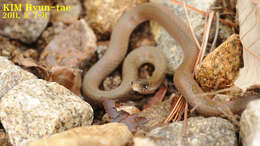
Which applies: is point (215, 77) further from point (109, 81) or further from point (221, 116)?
point (109, 81)

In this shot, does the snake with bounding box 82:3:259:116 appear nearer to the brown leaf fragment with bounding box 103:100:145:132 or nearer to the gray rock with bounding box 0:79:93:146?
the brown leaf fragment with bounding box 103:100:145:132

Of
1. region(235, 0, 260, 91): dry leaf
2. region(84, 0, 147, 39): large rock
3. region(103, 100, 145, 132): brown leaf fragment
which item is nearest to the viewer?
region(235, 0, 260, 91): dry leaf

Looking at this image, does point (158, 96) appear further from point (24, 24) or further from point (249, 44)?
point (24, 24)

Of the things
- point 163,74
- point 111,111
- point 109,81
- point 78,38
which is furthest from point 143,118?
point 78,38

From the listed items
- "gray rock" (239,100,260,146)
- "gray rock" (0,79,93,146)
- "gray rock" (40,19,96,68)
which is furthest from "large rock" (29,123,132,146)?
"gray rock" (40,19,96,68)

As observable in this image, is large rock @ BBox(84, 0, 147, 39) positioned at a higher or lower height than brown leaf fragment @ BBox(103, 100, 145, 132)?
higher

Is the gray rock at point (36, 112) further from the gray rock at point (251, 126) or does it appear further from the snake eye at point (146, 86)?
the gray rock at point (251, 126)

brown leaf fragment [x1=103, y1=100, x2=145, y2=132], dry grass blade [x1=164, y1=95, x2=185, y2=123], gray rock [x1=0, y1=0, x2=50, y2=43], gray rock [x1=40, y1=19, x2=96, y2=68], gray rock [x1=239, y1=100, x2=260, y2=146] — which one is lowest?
brown leaf fragment [x1=103, y1=100, x2=145, y2=132]

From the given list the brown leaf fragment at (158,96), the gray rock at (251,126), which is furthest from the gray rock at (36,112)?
the gray rock at (251,126)

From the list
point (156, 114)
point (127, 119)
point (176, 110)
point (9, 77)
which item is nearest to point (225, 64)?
point (176, 110)
